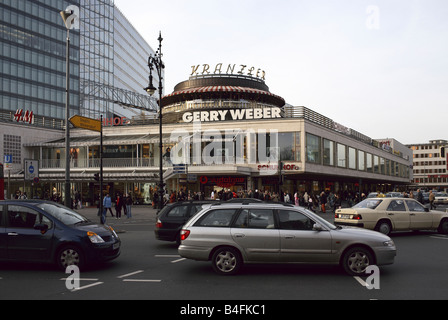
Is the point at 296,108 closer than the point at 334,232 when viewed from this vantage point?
No

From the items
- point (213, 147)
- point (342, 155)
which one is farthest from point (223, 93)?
point (342, 155)

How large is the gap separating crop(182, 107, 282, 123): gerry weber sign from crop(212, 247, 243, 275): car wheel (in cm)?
3410

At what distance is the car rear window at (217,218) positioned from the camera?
29.7ft

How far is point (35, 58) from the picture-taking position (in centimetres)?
7669

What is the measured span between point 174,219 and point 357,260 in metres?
6.55

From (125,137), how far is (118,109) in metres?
53.7

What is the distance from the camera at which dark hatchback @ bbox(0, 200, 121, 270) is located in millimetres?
9422

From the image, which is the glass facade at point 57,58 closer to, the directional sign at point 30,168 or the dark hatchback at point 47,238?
the directional sign at point 30,168

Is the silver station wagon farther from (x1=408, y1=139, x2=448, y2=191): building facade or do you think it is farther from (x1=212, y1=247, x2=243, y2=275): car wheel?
(x1=408, y1=139, x2=448, y2=191): building facade

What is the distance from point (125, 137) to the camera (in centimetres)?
4647

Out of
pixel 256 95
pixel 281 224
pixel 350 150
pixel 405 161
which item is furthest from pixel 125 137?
pixel 405 161

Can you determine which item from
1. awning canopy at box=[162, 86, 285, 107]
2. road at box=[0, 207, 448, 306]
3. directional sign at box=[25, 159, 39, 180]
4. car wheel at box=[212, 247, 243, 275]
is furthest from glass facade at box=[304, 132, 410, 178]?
car wheel at box=[212, 247, 243, 275]

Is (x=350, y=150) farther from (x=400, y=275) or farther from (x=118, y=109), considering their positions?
(x=118, y=109)

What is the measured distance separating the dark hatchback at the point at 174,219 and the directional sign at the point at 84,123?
241 inches
